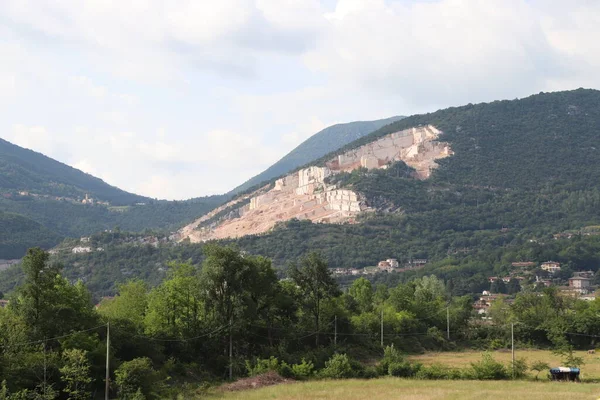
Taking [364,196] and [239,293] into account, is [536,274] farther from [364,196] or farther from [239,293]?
[239,293]

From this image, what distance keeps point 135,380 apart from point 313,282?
82.1 ft

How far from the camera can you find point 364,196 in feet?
642

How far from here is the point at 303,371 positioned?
1967 inches

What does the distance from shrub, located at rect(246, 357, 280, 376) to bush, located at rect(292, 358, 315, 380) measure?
46.5 inches

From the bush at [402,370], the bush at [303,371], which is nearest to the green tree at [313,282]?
the bush at [303,371]

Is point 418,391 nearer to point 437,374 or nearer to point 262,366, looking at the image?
point 437,374

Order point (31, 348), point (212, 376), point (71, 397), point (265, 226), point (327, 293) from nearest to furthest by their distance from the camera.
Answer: point (71, 397)
point (31, 348)
point (212, 376)
point (327, 293)
point (265, 226)

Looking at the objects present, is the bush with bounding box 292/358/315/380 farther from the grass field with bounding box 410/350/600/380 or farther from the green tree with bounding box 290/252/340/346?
the grass field with bounding box 410/350/600/380

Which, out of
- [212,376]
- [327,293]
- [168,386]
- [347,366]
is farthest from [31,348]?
[327,293]

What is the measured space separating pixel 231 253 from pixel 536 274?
99.9 meters

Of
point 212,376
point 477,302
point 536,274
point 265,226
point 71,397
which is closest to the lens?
point 71,397

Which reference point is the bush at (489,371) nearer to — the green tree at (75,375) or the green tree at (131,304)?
the green tree at (131,304)

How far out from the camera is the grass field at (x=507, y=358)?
56.3 m

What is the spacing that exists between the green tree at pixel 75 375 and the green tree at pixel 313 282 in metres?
25.2
